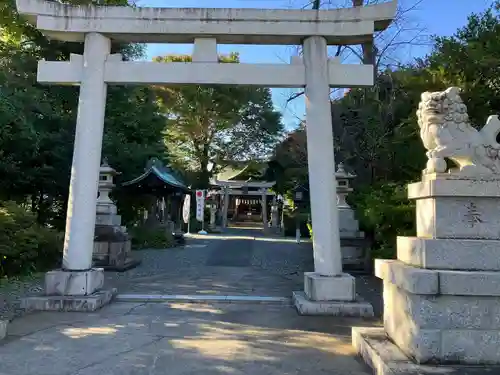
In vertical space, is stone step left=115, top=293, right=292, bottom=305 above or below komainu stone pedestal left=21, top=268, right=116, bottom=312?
below

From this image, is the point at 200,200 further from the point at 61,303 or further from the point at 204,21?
the point at 61,303

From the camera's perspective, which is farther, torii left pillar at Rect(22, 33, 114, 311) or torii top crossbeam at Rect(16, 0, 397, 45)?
torii top crossbeam at Rect(16, 0, 397, 45)

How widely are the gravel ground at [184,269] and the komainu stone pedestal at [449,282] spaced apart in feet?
8.67

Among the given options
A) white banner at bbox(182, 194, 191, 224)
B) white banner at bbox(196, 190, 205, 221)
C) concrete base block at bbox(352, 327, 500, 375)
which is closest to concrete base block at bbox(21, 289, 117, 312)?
concrete base block at bbox(352, 327, 500, 375)

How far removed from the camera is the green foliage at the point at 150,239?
54.4 feet

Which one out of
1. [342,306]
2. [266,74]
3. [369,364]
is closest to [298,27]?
[266,74]

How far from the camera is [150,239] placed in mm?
16859

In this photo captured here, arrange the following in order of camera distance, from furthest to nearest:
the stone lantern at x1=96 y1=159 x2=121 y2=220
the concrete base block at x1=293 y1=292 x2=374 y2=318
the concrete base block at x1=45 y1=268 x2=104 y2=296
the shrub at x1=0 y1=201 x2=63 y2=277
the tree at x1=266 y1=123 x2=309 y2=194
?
the tree at x1=266 y1=123 x2=309 y2=194 < the stone lantern at x1=96 y1=159 x2=121 y2=220 < the shrub at x1=0 y1=201 x2=63 y2=277 < the concrete base block at x1=45 y1=268 x2=104 y2=296 < the concrete base block at x1=293 y1=292 x2=374 y2=318

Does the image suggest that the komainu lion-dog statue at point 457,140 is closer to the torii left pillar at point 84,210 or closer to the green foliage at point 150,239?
the torii left pillar at point 84,210

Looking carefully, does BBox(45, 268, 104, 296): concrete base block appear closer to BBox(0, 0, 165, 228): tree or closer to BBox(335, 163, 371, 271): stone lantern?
BBox(0, 0, 165, 228): tree

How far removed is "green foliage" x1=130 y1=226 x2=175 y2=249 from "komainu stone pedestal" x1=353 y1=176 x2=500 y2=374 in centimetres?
1381

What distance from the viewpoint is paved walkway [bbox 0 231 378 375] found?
3.81m

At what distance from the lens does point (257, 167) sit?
31.9 meters

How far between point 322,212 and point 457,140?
2.76 meters
